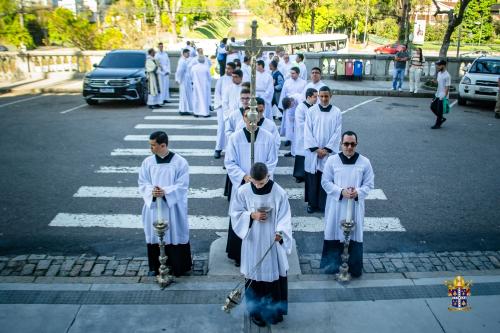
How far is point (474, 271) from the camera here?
615 cm

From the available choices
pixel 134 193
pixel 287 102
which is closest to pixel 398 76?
pixel 287 102

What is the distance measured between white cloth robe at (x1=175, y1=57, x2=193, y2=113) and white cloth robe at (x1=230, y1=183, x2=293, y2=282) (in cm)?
1124

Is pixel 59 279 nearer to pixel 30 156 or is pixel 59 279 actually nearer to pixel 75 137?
pixel 30 156

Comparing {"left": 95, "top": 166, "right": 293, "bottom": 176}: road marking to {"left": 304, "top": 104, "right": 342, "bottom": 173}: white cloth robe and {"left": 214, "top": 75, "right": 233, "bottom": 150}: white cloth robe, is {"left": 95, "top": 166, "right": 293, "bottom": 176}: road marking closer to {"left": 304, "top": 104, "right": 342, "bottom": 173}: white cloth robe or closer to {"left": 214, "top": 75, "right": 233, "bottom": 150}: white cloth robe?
{"left": 214, "top": 75, "right": 233, "bottom": 150}: white cloth robe

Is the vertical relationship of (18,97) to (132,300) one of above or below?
above

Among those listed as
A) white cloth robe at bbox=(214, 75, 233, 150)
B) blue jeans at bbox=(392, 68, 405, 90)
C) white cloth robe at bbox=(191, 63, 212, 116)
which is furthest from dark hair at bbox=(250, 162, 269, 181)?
blue jeans at bbox=(392, 68, 405, 90)

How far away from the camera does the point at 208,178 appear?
967 centimetres

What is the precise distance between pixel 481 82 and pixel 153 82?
11692 millimetres

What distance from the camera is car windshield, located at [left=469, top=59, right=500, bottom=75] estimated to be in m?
17.6

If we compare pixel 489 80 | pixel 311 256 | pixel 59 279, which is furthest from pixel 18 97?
pixel 489 80

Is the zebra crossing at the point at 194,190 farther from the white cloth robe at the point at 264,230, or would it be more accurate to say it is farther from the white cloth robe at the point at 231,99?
the white cloth robe at the point at 264,230

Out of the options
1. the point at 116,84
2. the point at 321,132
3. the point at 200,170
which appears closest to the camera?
the point at 321,132

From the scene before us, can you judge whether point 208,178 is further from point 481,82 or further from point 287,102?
point 481,82

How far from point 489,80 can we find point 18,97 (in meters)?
17.9
